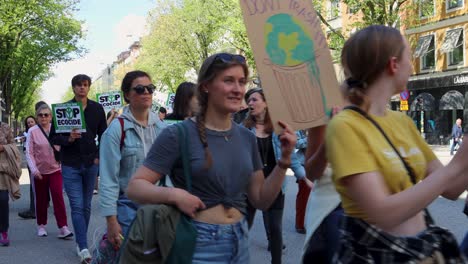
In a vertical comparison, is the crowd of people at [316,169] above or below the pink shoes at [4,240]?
above

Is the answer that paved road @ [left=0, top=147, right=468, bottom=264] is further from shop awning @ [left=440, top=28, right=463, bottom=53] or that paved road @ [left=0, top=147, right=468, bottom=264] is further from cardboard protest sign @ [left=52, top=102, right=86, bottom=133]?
shop awning @ [left=440, top=28, right=463, bottom=53]

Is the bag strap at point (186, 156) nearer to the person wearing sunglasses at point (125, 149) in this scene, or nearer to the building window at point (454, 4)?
the person wearing sunglasses at point (125, 149)

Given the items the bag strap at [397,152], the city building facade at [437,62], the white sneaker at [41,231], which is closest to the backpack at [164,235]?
the bag strap at [397,152]

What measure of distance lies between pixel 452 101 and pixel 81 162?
1051 inches

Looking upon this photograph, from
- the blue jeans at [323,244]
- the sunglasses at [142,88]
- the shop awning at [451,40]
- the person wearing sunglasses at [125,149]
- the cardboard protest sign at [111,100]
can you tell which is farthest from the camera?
A: the shop awning at [451,40]

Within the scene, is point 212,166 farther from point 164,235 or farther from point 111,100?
point 111,100

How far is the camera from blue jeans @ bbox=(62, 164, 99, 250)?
6766 mm

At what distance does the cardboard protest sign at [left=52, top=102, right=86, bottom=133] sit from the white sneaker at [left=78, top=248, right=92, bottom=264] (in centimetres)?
133

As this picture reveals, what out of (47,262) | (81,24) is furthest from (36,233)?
(81,24)

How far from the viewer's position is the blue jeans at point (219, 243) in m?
2.64

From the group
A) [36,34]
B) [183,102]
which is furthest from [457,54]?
[183,102]

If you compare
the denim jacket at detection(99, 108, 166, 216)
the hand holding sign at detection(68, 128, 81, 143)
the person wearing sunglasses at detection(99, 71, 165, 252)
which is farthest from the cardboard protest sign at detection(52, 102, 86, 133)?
the denim jacket at detection(99, 108, 166, 216)

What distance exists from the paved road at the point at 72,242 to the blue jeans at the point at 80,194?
8.0 inches

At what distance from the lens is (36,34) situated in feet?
126
